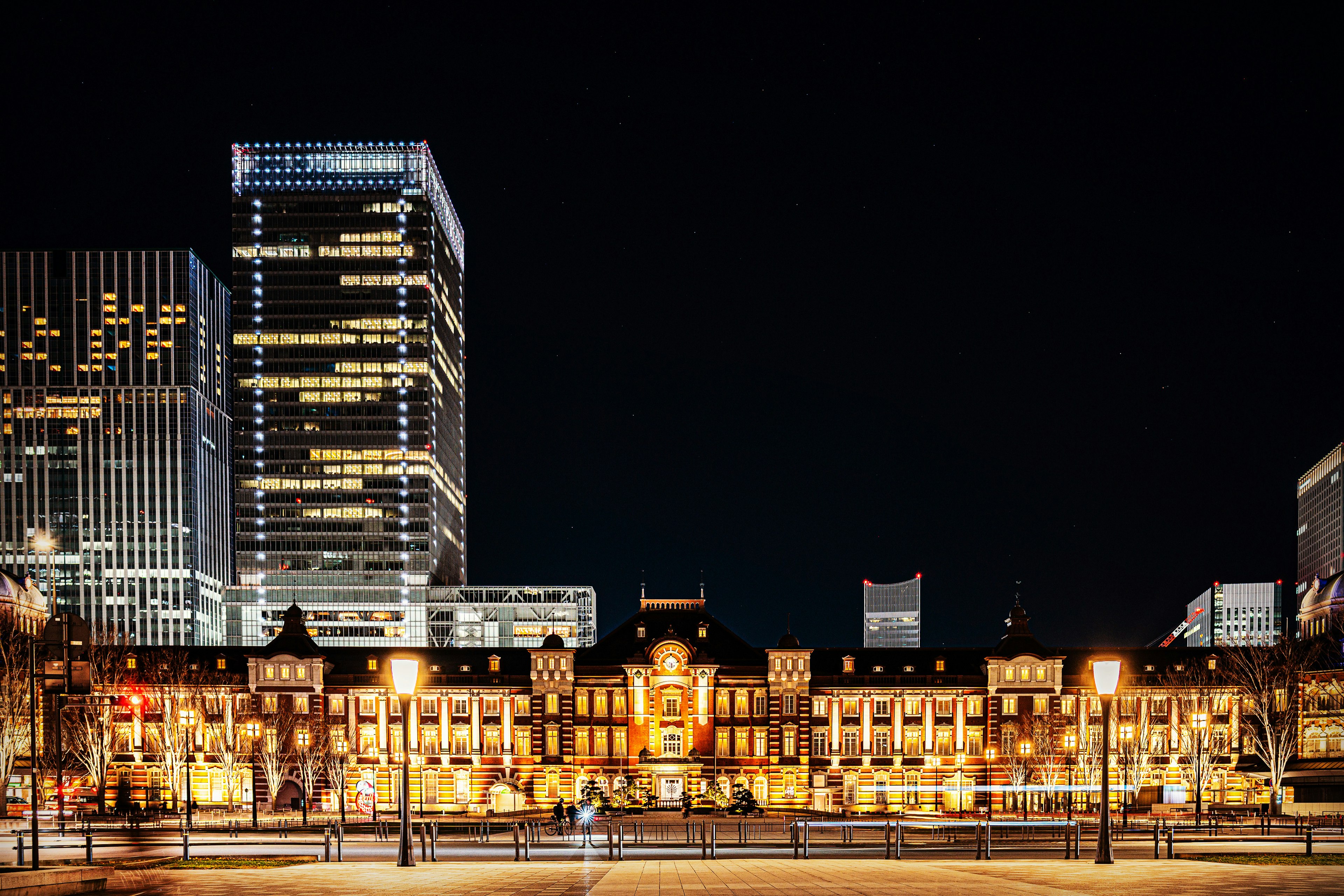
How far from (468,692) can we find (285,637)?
48.9 ft

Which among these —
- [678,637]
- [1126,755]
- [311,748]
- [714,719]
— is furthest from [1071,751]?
[311,748]

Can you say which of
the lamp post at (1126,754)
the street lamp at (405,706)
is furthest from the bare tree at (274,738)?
the street lamp at (405,706)

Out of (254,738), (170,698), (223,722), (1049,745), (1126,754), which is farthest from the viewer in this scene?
(223,722)

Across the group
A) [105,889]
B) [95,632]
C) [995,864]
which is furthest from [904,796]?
[95,632]

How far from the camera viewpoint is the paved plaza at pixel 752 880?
31031 mm

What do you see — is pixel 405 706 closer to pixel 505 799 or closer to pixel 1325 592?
pixel 505 799

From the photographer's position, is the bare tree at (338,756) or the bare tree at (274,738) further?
the bare tree at (338,756)

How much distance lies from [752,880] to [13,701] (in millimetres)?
56481

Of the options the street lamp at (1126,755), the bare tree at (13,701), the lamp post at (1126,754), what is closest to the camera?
the bare tree at (13,701)

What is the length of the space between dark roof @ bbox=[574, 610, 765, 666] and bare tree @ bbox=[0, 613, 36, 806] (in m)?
39.6

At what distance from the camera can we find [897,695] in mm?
105125

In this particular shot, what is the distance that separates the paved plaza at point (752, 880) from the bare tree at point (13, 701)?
37.1m

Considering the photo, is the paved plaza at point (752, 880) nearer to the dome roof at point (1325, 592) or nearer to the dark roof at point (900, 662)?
the dark roof at point (900, 662)

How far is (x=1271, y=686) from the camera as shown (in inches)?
3910
